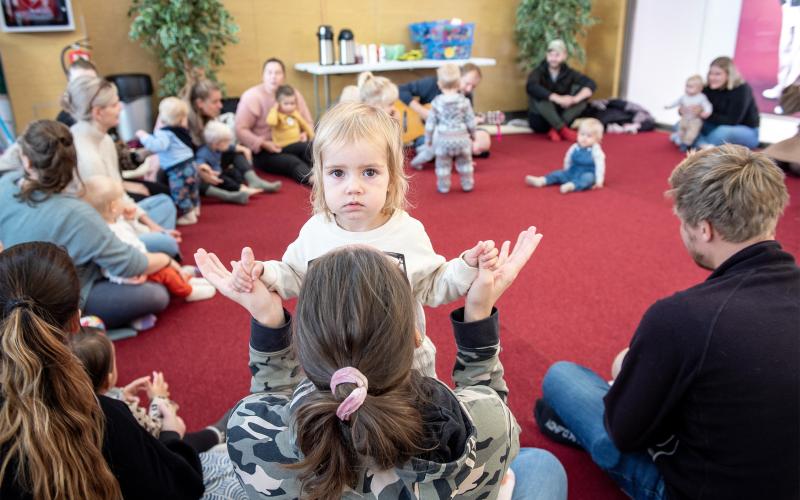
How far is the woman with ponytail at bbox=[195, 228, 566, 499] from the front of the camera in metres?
0.81

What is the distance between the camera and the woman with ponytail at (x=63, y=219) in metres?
2.26

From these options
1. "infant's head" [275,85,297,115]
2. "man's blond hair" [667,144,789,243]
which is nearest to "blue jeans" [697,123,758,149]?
"infant's head" [275,85,297,115]

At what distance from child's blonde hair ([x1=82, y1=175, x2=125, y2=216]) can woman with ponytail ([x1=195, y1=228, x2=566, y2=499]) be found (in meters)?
2.03

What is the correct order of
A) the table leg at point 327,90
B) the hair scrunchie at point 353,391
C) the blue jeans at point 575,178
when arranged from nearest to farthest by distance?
1. the hair scrunchie at point 353,391
2. the blue jeans at point 575,178
3. the table leg at point 327,90

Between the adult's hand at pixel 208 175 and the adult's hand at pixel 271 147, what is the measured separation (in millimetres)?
776

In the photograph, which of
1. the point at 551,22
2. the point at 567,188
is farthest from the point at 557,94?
the point at 567,188

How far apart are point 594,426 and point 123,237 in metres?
2.24

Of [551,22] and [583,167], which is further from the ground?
[551,22]

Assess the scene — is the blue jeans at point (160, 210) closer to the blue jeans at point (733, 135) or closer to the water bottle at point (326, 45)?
the water bottle at point (326, 45)

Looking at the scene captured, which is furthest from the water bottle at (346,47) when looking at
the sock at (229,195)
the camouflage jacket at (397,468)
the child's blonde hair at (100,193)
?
the camouflage jacket at (397,468)

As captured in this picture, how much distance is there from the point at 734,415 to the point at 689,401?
0.10 m

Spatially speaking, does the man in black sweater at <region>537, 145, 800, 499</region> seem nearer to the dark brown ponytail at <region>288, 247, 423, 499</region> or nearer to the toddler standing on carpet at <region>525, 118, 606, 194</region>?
the dark brown ponytail at <region>288, 247, 423, 499</region>

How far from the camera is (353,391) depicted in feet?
2.58

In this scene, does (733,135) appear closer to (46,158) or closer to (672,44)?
(672,44)
